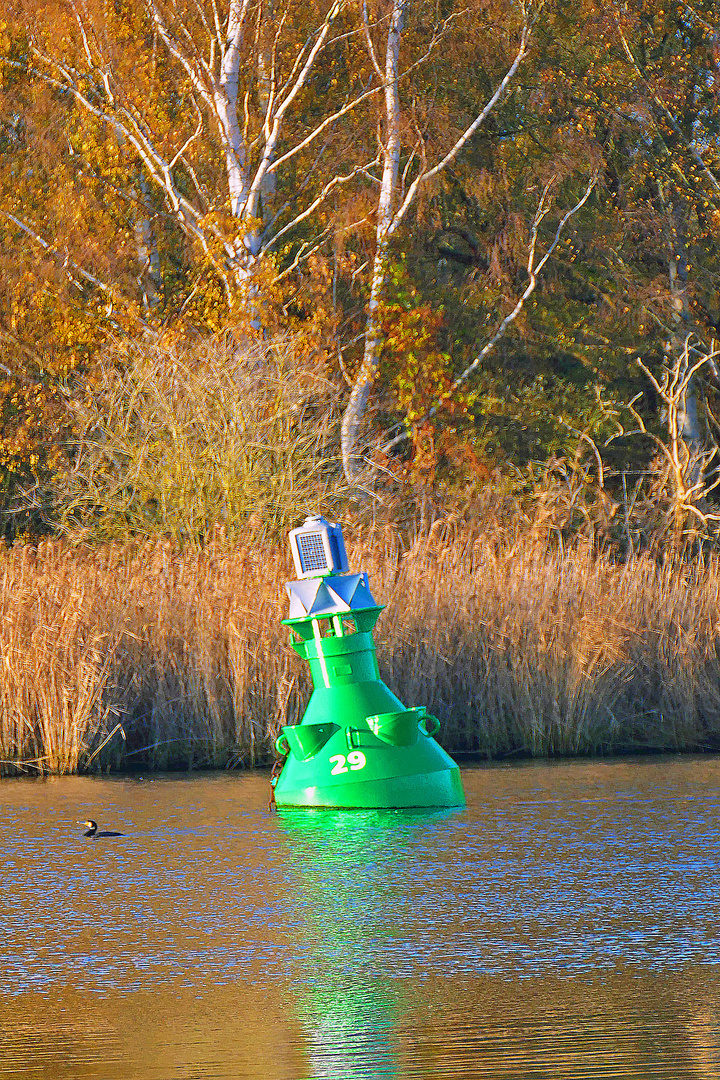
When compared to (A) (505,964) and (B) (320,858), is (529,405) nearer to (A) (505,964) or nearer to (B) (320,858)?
(B) (320,858)

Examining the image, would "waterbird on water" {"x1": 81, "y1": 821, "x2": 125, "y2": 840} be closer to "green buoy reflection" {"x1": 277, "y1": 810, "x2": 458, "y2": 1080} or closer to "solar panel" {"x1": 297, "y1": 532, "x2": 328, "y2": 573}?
"green buoy reflection" {"x1": 277, "y1": 810, "x2": 458, "y2": 1080}

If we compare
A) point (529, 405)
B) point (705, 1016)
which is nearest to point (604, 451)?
point (529, 405)

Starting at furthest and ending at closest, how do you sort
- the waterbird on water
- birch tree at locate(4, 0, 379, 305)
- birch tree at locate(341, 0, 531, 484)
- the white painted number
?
birch tree at locate(4, 0, 379, 305)
birch tree at locate(341, 0, 531, 484)
the white painted number
the waterbird on water

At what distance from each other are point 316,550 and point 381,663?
2.67 meters

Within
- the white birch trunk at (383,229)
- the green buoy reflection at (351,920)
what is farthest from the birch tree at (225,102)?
the green buoy reflection at (351,920)

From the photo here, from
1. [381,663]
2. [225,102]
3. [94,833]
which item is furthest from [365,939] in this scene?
[225,102]

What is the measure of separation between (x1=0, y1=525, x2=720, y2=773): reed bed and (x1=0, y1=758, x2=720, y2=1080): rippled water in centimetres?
145

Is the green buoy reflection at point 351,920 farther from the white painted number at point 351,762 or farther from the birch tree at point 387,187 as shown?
the birch tree at point 387,187

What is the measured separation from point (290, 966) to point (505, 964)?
0.65 m

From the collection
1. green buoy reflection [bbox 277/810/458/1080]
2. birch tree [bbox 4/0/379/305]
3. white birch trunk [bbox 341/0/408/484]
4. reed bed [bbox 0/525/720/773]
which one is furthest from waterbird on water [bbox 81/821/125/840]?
birch tree [bbox 4/0/379/305]

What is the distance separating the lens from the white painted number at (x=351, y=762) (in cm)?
751

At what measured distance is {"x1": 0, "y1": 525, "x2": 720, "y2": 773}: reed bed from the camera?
9.70m

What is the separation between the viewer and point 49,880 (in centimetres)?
637

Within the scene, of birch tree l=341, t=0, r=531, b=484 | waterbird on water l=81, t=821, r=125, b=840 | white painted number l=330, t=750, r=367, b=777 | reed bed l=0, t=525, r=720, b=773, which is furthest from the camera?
birch tree l=341, t=0, r=531, b=484
